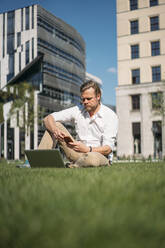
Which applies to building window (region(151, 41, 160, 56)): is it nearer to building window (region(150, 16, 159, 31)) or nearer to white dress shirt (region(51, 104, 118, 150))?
building window (region(150, 16, 159, 31))

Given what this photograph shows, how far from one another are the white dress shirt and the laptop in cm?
77

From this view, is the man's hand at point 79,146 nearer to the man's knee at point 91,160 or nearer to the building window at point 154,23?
the man's knee at point 91,160

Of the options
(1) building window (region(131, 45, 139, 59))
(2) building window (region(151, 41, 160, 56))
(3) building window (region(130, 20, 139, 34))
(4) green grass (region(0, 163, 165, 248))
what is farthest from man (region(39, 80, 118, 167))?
(3) building window (region(130, 20, 139, 34))

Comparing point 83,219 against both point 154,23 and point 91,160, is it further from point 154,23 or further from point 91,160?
point 154,23

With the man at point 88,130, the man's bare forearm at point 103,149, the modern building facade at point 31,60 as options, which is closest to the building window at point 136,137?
the modern building facade at point 31,60

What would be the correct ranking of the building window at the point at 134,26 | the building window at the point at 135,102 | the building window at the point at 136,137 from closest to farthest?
the building window at the point at 136,137, the building window at the point at 135,102, the building window at the point at 134,26

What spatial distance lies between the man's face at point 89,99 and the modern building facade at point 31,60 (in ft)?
137

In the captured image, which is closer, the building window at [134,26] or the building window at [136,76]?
the building window at [136,76]

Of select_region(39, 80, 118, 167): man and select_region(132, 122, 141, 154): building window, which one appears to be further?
select_region(132, 122, 141, 154): building window

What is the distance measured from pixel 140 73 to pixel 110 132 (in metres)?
30.8

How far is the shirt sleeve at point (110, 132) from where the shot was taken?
17.5 ft

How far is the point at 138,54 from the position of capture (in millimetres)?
35188

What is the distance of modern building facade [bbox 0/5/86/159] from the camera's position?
48.6 m

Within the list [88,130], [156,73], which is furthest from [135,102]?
[88,130]
